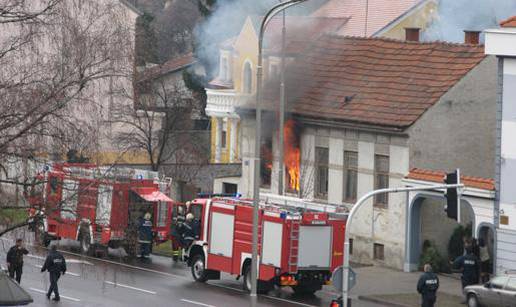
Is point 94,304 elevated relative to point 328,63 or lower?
lower

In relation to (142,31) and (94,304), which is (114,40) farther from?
(94,304)

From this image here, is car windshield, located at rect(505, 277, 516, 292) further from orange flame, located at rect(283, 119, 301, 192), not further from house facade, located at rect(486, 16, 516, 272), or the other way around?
orange flame, located at rect(283, 119, 301, 192)

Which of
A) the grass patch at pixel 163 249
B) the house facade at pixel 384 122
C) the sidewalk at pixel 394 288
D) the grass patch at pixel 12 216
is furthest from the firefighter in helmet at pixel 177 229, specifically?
the grass patch at pixel 12 216

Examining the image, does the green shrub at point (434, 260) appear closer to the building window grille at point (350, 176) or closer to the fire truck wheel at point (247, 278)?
the building window grille at point (350, 176)

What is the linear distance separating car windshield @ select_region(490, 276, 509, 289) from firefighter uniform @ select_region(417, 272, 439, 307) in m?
1.66

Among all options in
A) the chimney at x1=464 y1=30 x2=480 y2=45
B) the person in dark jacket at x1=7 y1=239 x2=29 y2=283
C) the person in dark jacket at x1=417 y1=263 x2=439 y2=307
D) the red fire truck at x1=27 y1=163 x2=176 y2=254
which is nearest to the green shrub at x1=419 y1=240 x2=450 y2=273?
the person in dark jacket at x1=417 y1=263 x2=439 y2=307

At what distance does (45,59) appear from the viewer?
2384 cm

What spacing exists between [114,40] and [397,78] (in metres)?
20.2

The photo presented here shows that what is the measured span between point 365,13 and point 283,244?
69.0ft

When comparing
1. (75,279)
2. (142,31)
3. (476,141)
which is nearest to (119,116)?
(142,31)

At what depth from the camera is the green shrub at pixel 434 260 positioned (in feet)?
131

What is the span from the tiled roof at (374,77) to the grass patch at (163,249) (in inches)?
236

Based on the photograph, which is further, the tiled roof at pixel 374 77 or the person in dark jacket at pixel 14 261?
the tiled roof at pixel 374 77

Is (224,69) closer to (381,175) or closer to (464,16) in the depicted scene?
(464,16)
